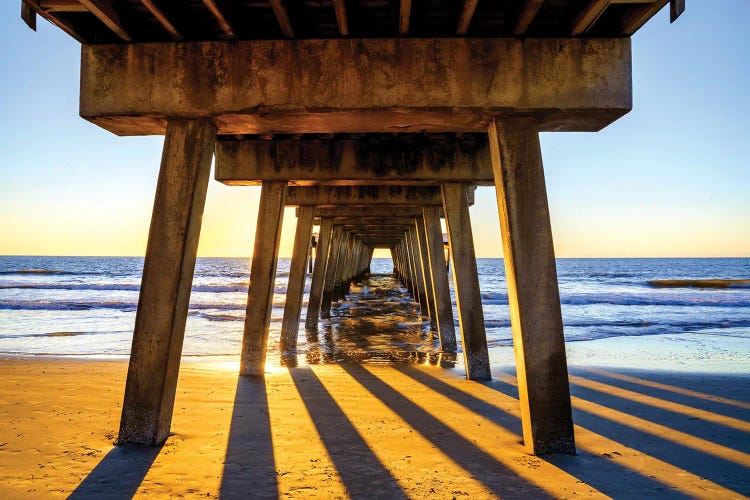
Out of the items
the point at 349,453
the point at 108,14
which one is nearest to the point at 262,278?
the point at 349,453

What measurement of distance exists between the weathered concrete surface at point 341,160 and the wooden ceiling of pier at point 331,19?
10.9 feet

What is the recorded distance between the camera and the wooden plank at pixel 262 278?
780 cm

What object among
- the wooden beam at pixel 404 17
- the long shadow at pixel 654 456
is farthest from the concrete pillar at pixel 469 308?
the wooden beam at pixel 404 17

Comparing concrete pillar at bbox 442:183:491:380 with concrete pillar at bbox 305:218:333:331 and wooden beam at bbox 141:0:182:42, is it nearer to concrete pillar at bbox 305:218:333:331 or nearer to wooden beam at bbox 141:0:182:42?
wooden beam at bbox 141:0:182:42

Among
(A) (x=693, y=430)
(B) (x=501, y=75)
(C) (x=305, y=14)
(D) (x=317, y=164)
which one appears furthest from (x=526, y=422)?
(D) (x=317, y=164)

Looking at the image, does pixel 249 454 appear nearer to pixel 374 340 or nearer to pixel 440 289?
pixel 440 289

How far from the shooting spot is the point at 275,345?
1270 centimetres

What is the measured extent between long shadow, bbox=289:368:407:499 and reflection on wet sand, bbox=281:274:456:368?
3.60m

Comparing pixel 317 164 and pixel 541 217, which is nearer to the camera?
pixel 541 217

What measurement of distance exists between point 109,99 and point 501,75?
3.38 meters

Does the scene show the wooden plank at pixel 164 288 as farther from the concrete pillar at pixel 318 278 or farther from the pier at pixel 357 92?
the concrete pillar at pixel 318 278

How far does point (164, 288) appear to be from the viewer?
4.39 metres

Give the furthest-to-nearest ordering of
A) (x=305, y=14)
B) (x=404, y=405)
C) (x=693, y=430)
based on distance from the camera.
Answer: (x=404, y=405) → (x=693, y=430) → (x=305, y=14)

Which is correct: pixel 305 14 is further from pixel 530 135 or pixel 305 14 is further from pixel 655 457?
pixel 655 457
